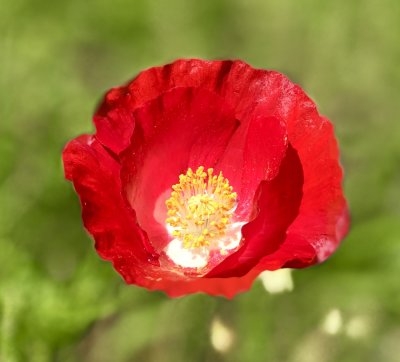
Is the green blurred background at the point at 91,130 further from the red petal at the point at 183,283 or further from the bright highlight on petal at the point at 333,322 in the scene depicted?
the red petal at the point at 183,283

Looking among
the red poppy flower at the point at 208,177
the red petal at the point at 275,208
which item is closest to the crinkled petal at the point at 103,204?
the red poppy flower at the point at 208,177

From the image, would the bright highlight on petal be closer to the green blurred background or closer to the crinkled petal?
the green blurred background

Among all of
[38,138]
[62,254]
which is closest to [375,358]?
[62,254]

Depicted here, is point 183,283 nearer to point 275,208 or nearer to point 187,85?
point 275,208

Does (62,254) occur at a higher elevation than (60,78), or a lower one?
lower

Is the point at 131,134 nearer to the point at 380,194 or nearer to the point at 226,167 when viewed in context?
the point at 226,167

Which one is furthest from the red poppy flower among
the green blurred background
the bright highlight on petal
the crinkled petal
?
the bright highlight on petal

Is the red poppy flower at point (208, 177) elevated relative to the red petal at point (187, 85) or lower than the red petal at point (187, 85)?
lower
